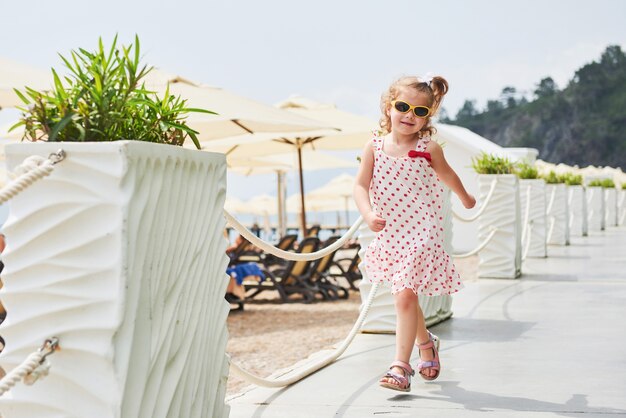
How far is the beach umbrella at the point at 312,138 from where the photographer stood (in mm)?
15602

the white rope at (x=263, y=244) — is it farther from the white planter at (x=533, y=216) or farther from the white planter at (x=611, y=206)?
the white planter at (x=611, y=206)

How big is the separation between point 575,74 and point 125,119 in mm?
87755

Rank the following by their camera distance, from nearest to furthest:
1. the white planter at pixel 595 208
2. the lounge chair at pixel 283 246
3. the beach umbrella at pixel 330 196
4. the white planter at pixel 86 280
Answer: the white planter at pixel 86 280 → the lounge chair at pixel 283 246 → the white planter at pixel 595 208 → the beach umbrella at pixel 330 196

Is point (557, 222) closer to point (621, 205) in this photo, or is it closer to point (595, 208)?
point (595, 208)

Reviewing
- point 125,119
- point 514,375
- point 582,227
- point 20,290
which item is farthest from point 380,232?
point 582,227

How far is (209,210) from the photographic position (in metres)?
3.06

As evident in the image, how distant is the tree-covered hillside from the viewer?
8100 cm

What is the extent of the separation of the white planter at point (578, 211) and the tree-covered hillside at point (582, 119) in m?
61.5

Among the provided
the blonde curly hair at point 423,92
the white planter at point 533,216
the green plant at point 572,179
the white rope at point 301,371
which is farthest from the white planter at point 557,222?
the blonde curly hair at point 423,92

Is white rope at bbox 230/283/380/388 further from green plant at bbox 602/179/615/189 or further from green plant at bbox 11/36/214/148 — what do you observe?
green plant at bbox 602/179/615/189

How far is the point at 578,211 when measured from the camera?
21.2m

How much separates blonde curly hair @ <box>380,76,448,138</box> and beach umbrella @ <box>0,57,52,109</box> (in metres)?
5.29

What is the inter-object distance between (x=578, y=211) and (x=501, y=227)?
1181 centimetres

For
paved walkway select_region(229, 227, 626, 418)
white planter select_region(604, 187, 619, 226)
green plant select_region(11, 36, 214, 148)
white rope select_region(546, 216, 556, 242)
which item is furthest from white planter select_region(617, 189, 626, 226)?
green plant select_region(11, 36, 214, 148)
